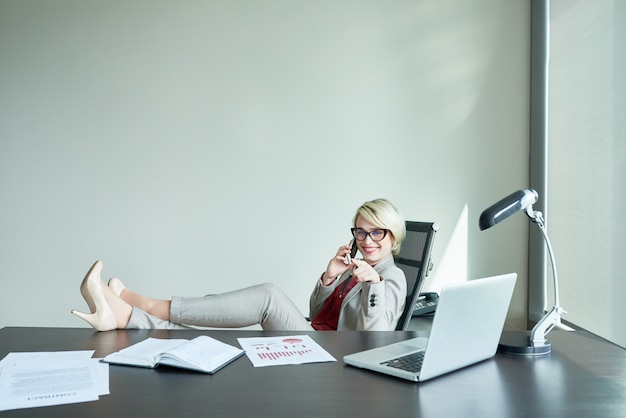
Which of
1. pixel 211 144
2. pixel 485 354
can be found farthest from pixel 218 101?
pixel 485 354

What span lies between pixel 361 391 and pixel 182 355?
464mm

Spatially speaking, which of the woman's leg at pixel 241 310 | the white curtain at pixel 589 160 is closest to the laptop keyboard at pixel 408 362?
the woman's leg at pixel 241 310

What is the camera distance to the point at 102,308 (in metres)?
2.00

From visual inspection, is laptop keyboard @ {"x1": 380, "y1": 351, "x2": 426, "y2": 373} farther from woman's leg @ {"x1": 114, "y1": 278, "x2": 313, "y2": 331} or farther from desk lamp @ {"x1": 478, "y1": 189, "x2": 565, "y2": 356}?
woman's leg @ {"x1": 114, "y1": 278, "x2": 313, "y2": 331}

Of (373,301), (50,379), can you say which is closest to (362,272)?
(373,301)

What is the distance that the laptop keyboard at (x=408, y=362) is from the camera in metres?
1.46

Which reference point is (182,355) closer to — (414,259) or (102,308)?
(102,308)

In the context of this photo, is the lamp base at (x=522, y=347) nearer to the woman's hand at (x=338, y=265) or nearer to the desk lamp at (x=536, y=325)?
the desk lamp at (x=536, y=325)

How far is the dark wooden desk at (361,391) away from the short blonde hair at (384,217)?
0.92 m

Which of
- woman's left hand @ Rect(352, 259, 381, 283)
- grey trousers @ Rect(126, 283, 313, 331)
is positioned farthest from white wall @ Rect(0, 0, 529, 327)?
woman's left hand @ Rect(352, 259, 381, 283)

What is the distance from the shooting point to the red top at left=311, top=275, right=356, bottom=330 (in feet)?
8.67

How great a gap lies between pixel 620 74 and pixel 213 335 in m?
2.19

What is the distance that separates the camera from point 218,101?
4129mm

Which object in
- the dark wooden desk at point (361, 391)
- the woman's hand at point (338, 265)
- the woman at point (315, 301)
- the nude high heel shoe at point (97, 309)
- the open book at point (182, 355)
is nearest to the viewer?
the dark wooden desk at point (361, 391)
